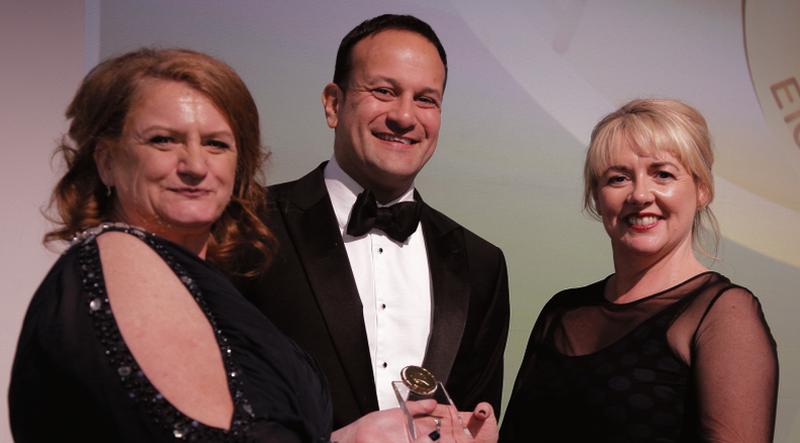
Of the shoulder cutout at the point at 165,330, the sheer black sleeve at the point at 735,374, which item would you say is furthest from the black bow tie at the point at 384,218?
the shoulder cutout at the point at 165,330

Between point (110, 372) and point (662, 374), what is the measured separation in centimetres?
124

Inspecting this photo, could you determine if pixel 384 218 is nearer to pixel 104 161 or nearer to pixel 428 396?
pixel 428 396

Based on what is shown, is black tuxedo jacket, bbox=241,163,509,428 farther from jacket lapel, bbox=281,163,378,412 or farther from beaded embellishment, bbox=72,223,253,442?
beaded embellishment, bbox=72,223,253,442

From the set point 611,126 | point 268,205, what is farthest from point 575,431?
point 268,205

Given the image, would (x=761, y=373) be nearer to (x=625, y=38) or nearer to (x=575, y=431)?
(x=575, y=431)

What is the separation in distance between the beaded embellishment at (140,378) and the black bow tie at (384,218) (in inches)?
38.7

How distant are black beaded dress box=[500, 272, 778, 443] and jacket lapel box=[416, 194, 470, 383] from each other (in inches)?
9.3

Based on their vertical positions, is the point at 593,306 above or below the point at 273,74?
below

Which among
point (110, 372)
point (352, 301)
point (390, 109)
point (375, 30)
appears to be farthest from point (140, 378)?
point (375, 30)

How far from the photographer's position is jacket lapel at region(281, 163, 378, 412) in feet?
6.84

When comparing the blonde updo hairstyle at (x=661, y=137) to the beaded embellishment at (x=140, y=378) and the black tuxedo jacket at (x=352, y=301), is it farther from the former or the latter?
the beaded embellishment at (x=140, y=378)

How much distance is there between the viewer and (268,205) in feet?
7.34

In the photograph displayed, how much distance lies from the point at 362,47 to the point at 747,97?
1.89 metres

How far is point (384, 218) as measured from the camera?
226 centimetres
